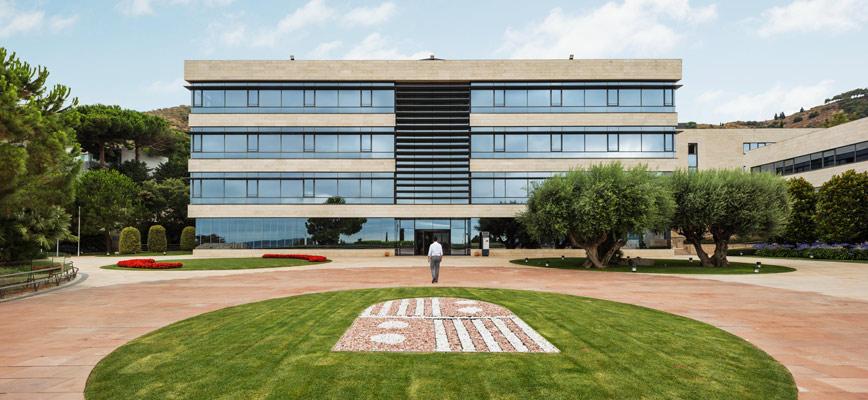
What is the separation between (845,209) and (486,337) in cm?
4427

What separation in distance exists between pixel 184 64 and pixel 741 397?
5373 cm

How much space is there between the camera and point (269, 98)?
4800 centimetres

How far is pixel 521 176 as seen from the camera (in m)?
47.3

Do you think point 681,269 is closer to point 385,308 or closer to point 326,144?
point 385,308

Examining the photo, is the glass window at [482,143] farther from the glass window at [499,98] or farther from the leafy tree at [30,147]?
the leafy tree at [30,147]

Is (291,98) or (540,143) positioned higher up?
(291,98)

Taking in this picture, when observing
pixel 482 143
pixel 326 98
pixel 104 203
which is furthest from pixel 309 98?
pixel 104 203

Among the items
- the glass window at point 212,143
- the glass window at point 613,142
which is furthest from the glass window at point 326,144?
the glass window at point 613,142

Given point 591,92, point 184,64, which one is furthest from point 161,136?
point 591,92

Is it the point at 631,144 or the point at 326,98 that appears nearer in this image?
the point at 631,144

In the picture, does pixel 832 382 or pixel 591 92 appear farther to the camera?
pixel 591 92

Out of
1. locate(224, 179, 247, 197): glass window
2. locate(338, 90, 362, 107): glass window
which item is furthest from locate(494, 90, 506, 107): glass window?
locate(224, 179, 247, 197): glass window

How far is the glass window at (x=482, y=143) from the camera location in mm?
47781

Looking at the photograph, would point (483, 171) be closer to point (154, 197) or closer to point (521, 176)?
point (521, 176)
